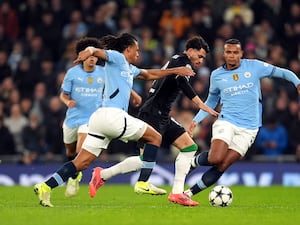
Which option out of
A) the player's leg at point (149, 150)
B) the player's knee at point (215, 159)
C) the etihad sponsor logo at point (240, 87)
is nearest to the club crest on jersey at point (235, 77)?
the etihad sponsor logo at point (240, 87)

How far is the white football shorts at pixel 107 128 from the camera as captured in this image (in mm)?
12664

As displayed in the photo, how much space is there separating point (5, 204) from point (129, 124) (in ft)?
7.01

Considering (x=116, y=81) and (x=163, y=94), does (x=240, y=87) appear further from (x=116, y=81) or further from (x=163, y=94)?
(x=116, y=81)

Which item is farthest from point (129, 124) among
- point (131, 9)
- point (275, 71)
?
point (131, 9)

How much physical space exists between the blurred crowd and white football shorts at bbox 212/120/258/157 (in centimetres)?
648

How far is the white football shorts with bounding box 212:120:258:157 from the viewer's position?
13.9m

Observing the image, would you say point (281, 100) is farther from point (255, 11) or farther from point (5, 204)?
point (5, 204)

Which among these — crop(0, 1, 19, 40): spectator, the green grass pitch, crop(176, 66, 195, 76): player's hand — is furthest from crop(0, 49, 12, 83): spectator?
crop(176, 66, 195, 76): player's hand

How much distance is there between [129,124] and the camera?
41.9 ft

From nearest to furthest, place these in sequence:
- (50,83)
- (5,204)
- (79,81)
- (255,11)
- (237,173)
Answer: (5,204) → (79,81) → (237,173) → (50,83) → (255,11)

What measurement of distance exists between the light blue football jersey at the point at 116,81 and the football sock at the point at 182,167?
153 centimetres

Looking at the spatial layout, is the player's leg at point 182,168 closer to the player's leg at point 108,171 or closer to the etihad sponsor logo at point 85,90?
the player's leg at point 108,171

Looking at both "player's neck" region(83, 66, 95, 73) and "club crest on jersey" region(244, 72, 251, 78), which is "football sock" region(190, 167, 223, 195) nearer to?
"club crest on jersey" region(244, 72, 251, 78)

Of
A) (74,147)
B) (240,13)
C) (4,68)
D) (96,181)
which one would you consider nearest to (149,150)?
(96,181)
